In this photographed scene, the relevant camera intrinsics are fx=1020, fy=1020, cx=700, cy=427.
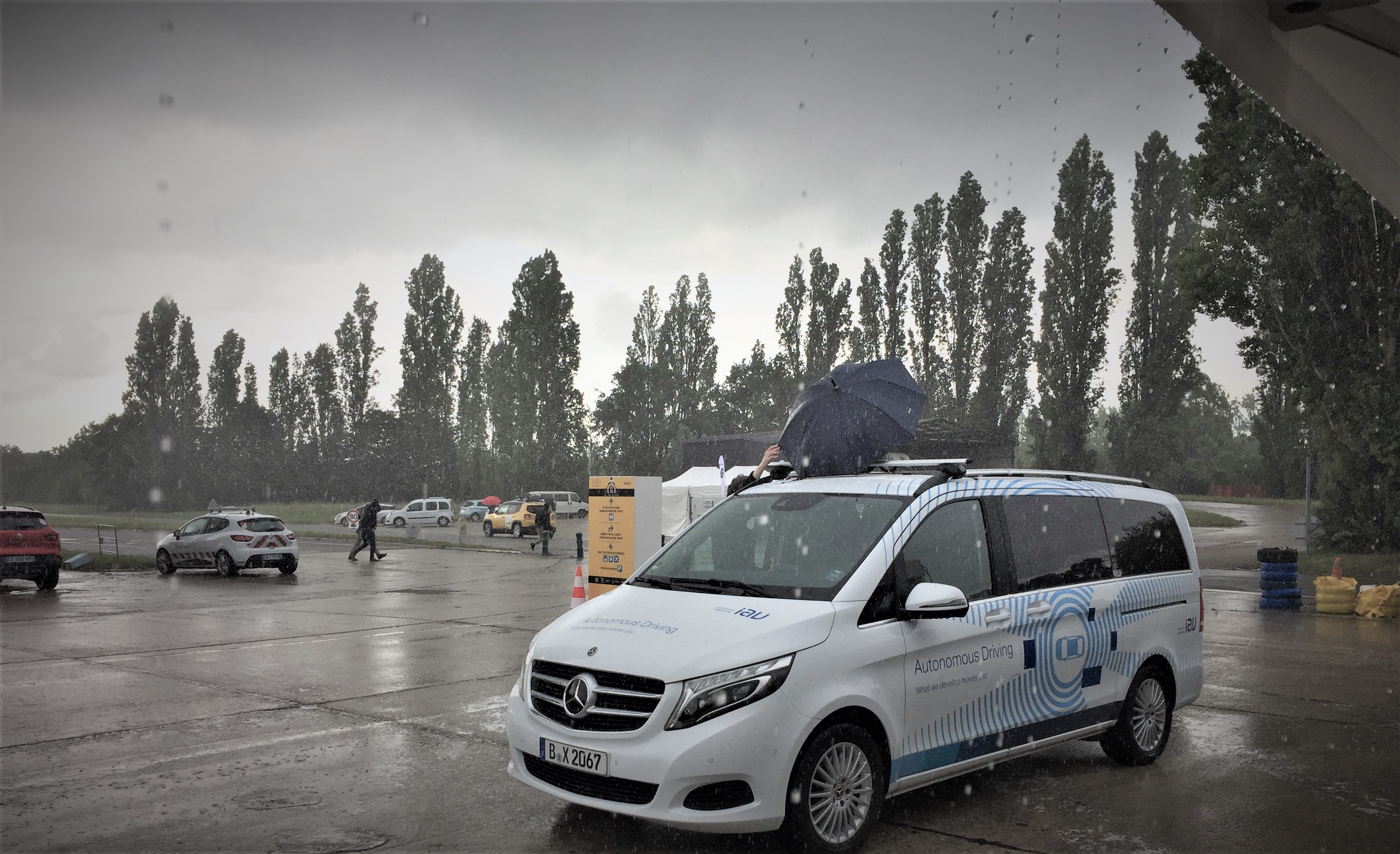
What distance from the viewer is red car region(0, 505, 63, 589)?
18922 mm

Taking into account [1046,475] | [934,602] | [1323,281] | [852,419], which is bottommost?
[934,602]

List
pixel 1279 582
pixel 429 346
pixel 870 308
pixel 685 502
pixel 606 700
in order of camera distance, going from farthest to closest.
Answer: pixel 429 346 → pixel 870 308 → pixel 685 502 → pixel 1279 582 → pixel 606 700

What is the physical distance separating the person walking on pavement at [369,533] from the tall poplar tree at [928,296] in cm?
2978

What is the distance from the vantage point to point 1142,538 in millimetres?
6898

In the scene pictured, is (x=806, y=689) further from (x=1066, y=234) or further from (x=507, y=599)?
(x=1066, y=234)

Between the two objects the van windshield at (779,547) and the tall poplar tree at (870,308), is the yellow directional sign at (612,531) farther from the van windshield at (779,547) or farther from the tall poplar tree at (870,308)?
the tall poplar tree at (870,308)

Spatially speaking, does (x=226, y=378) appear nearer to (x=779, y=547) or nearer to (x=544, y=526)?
(x=544, y=526)

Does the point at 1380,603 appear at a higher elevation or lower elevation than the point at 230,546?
lower

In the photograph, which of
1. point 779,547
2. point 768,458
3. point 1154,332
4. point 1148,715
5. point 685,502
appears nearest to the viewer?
point 779,547

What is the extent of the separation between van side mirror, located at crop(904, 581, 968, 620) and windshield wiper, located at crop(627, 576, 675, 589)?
129 centimetres

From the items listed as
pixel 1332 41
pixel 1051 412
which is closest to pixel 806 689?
pixel 1332 41

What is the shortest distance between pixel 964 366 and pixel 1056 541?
44878 mm

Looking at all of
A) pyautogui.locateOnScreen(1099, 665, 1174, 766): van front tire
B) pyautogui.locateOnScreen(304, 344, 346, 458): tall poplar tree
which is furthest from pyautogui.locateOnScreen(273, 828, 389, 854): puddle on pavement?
pyautogui.locateOnScreen(304, 344, 346, 458): tall poplar tree

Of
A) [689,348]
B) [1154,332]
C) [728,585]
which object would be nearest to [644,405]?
[689,348]
